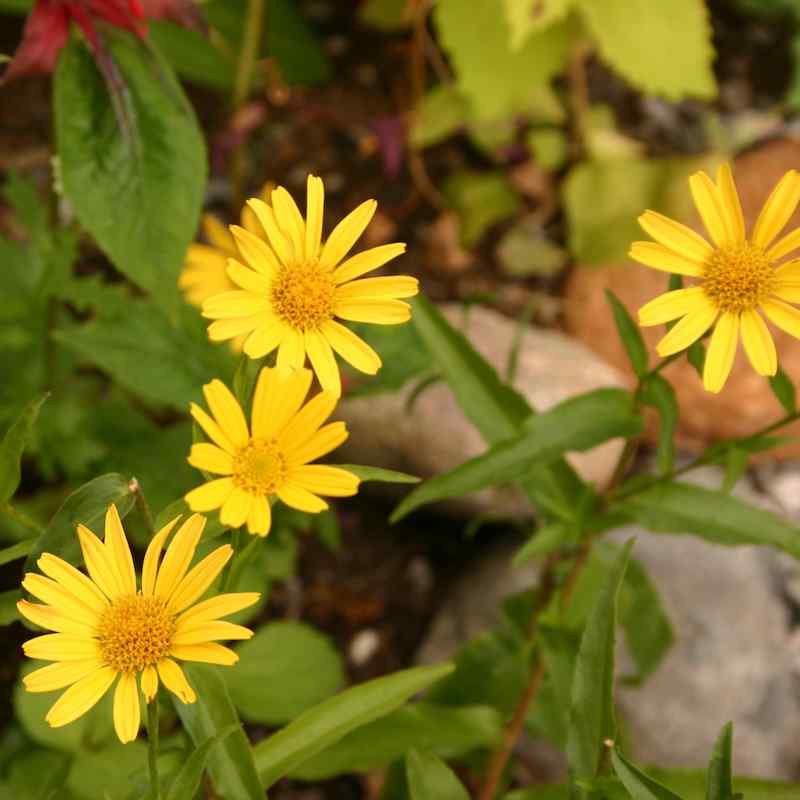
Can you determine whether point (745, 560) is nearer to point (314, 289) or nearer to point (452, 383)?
point (452, 383)

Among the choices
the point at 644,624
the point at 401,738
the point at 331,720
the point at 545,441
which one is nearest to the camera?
the point at 331,720

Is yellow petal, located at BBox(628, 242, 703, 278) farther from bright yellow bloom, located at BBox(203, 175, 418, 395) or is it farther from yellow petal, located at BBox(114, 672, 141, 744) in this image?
yellow petal, located at BBox(114, 672, 141, 744)

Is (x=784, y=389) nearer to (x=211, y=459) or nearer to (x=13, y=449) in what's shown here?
(x=211, y=459)

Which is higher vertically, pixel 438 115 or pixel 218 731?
pixel 438 115

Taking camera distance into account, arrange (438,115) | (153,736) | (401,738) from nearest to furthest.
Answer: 1. (153,736)
2. (401,738)
3. (438,115)

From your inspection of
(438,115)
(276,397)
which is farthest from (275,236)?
(438,115)

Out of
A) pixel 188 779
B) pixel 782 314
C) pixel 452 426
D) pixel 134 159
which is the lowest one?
pixel 188 779

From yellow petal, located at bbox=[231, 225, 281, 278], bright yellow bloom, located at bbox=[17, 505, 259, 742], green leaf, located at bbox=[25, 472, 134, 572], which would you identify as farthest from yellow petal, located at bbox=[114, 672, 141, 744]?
yellow petal, located at bbox=[231, 225, 281, 278]

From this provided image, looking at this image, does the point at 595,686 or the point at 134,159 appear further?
the point at 134,159
